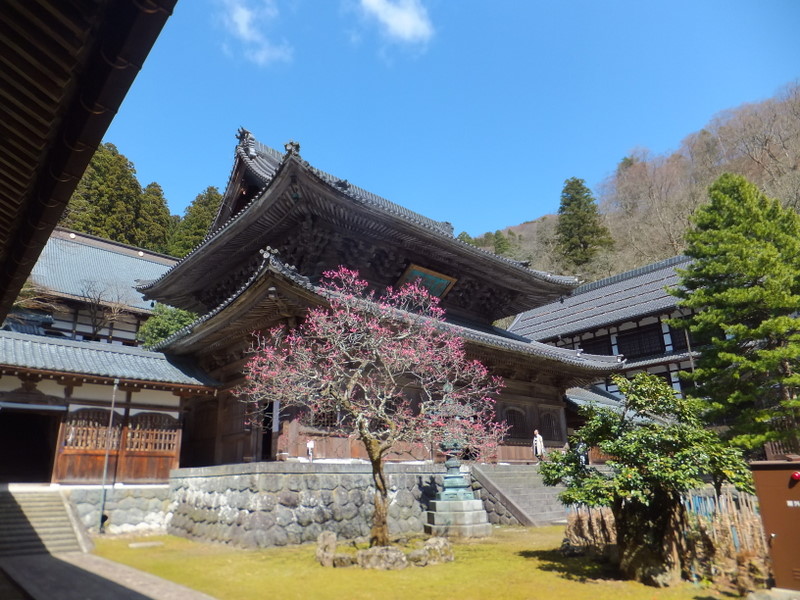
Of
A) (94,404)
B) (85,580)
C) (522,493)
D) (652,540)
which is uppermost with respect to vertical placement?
(94,404)

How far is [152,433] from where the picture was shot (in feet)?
53.3

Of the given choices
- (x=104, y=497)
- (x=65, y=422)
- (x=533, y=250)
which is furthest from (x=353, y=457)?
(x=533, y=250)

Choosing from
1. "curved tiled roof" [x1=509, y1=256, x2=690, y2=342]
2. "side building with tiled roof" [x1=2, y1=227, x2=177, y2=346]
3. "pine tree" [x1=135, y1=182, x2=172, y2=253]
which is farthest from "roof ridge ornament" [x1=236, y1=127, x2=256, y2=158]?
"pine tree" [x1=135, y1=182, x2=172, y2=253]

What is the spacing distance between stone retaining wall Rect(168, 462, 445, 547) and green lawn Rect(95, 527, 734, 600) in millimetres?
535

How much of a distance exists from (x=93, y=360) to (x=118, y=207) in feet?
114

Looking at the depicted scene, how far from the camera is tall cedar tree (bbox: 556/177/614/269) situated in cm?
5725

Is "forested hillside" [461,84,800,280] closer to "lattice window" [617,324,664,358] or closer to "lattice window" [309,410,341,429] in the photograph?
"lattice window" [617,324,664,358]

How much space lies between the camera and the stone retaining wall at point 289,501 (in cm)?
1170

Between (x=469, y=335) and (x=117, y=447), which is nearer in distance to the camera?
(x=117, y=447)

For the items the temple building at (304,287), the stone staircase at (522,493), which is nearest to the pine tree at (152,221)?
the temple building at (304,287)

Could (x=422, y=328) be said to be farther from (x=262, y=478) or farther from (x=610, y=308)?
(x=610, y=308)

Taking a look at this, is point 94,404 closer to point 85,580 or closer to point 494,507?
point 85,580

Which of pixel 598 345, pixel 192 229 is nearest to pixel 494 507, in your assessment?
pixel 598 345

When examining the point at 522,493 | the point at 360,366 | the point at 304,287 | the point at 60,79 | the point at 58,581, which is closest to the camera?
the point at 60,79
